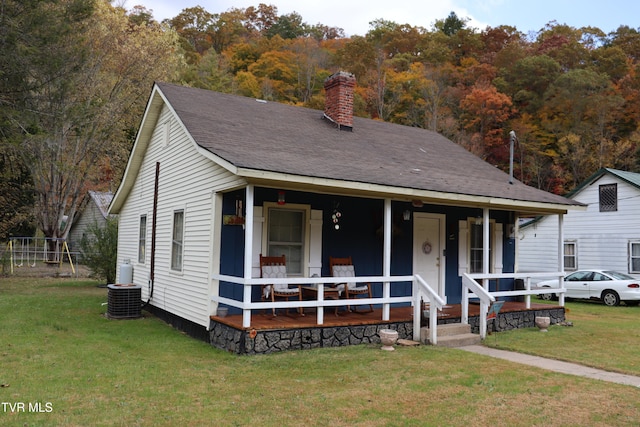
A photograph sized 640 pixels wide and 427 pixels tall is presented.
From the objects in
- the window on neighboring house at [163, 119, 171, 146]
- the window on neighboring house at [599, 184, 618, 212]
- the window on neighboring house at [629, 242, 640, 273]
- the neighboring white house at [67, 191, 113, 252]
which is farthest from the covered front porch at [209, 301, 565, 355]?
the neighboring white house at [67, 191, 113, 252]

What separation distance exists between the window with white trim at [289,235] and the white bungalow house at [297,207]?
0.02 m

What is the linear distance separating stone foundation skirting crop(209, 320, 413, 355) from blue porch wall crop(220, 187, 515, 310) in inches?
38.1

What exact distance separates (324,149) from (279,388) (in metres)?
5.73

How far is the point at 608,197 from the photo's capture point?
61.2 ft

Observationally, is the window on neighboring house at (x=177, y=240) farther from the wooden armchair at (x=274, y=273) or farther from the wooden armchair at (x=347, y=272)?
the wooden armchair at (x=347, y=272)

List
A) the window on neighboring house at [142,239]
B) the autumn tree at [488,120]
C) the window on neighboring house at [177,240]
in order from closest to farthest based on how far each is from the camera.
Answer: the window on neighboring house at [177,240]
the window on neighboring house at [142,239]
the autumn tree at [488,120]

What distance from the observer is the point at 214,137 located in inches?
354

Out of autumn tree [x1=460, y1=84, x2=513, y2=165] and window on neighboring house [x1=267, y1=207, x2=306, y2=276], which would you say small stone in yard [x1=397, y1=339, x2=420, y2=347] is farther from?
autumn tree [x1=460, y1=84, x2=513, y2=165]

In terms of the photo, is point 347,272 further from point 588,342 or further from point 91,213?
point 91,213

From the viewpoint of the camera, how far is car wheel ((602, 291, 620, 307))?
52.5ft

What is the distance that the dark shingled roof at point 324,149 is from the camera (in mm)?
8375

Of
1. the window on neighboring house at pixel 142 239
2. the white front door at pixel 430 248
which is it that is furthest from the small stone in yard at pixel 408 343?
the window on neighboring house at pixel 142 239

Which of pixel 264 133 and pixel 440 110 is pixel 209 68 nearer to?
pixel 440 110

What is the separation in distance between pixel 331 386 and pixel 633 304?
14715 mm
